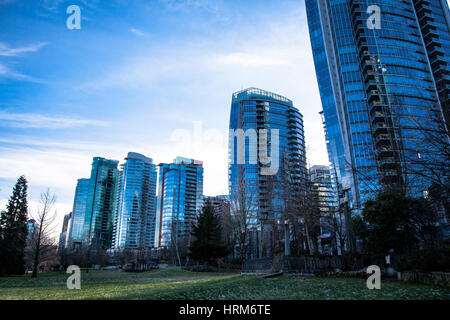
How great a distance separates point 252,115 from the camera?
4377 inches

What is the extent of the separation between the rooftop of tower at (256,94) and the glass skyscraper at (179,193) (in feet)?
186

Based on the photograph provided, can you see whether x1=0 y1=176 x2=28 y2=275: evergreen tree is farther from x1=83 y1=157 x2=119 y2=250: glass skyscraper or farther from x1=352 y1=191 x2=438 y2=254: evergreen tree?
x1=83 y1=157 x2=119 y2=250: glass skyscraper

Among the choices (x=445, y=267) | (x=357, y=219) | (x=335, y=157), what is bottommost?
(x=445, y=267)

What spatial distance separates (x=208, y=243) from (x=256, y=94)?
3645 inches

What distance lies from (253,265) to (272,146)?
89250mm

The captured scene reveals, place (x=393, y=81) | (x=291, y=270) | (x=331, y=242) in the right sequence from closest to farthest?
(x=291, y=270) < (x=331, y=242) < (x=393, y=81)

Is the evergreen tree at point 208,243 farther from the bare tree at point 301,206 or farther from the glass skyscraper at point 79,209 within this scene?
the glass skyscraper at point 79,209

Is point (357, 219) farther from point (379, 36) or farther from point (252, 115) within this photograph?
point (252, 115)

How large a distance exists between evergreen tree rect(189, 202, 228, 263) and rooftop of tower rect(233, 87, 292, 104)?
8678 cm

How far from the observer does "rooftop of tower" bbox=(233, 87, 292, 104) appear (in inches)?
4679

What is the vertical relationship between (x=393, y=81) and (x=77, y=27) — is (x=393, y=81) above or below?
above
